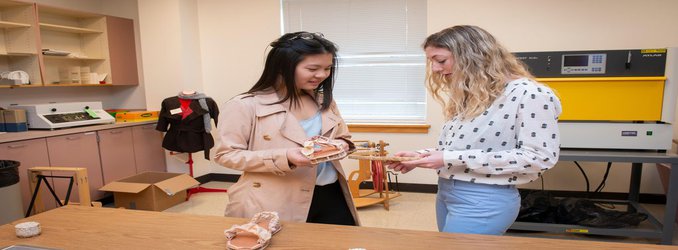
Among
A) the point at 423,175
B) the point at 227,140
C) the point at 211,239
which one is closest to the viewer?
the point at 211,239

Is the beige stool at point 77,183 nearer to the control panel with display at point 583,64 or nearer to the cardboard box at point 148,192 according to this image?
the cardboard box at point 148,192

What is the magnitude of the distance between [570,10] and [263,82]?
11.1 ft

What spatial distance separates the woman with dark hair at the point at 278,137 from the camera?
1334 mm

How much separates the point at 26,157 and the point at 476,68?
11.9 ft

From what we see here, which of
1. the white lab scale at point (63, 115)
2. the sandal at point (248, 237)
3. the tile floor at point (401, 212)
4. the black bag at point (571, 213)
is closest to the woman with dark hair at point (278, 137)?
the sandal at point (248, 237)

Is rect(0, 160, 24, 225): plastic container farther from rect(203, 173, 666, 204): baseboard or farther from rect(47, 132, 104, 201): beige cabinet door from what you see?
rect(203, 173, 666, 204): baseboard

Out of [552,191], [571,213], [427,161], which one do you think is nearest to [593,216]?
[571,213]

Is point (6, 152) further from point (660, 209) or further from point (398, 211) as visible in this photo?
point (660, 209)

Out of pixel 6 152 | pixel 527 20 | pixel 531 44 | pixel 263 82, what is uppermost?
pixel 527 20

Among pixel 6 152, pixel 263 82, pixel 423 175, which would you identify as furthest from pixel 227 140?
pixel 423 175

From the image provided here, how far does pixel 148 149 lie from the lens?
4.29 meters

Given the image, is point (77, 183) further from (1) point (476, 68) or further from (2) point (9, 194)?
(1) point (476, 68)

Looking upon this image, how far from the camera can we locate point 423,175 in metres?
4.16

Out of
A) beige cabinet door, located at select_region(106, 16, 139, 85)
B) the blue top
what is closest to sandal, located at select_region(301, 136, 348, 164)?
the blue top
